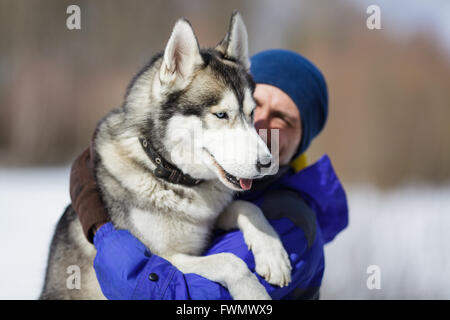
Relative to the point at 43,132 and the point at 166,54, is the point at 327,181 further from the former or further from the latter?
the point at 43,132

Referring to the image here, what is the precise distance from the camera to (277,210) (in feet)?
6.92

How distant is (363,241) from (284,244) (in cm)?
382

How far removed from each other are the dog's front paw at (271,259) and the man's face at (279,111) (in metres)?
0.67

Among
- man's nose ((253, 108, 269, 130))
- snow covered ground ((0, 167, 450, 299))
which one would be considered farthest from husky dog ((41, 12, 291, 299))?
snow covered ground ((0, 167, 450, 299))

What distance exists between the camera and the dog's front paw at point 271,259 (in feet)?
5.73

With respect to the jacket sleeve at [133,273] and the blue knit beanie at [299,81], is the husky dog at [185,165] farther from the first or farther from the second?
the blue knit beanie at [299,81]

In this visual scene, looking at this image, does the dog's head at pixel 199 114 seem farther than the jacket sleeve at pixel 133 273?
Yes

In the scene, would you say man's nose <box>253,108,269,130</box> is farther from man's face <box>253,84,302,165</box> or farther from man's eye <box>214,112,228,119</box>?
man's eye <box>214,112,228,119</box>

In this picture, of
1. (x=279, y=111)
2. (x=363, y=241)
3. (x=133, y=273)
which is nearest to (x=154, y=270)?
(x=133, y=273)

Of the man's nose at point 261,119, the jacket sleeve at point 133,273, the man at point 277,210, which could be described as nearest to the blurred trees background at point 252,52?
the man at point 277,210

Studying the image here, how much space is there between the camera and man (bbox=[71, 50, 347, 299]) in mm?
1694

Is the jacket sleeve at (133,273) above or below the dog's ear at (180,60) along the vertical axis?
below

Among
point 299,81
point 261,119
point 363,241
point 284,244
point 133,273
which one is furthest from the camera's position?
point 363,241

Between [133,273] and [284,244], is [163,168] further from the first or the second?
[284,244]
